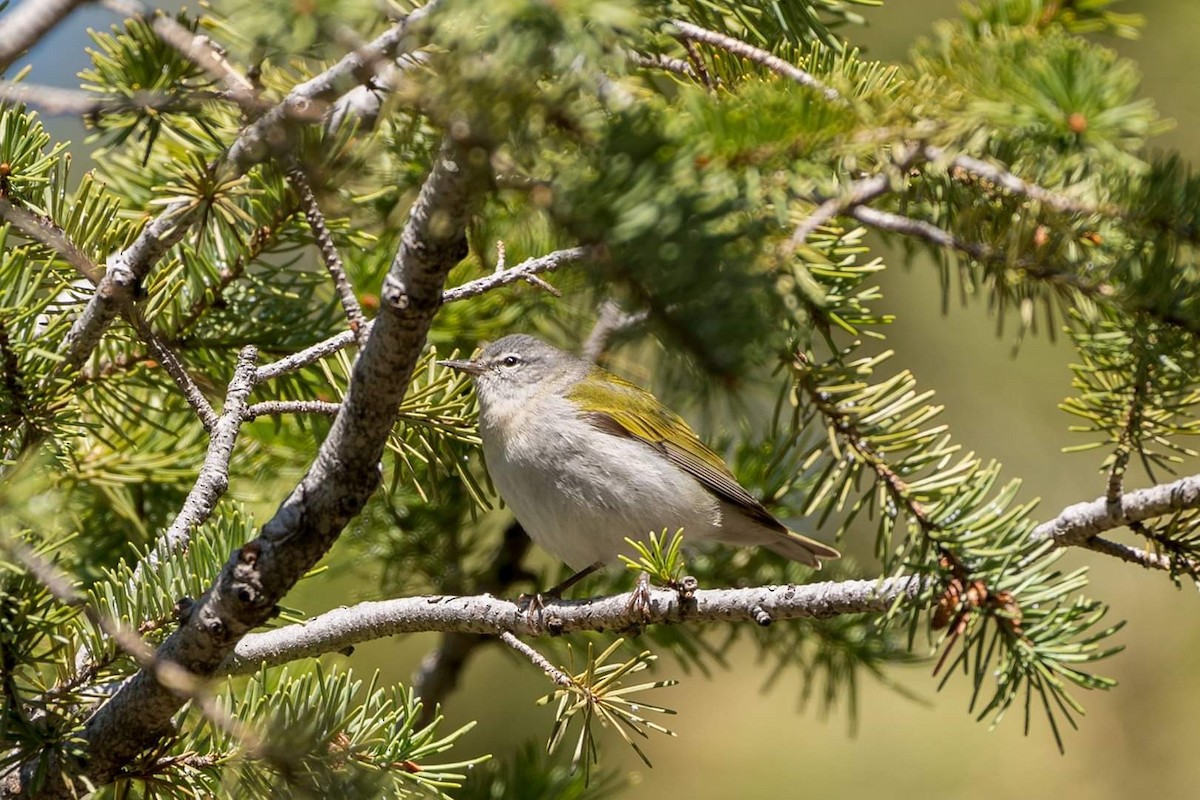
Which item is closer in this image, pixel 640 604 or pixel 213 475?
pixel 213 475

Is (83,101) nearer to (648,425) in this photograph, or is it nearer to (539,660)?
(539,660)

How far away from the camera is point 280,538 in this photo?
4.89 feet

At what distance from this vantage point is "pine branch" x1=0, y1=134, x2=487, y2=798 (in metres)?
1.29

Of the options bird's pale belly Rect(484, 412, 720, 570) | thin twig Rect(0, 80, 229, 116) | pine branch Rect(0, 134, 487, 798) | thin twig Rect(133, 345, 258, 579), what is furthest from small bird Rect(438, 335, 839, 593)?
thin twig Rect(0, 80, 229, 116)

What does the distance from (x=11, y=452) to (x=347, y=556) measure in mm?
1273

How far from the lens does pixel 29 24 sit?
1.31 m

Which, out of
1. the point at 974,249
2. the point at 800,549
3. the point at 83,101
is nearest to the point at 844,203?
the point at 974,249

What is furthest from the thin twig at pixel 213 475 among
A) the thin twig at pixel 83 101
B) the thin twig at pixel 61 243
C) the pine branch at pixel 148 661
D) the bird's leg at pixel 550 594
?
the bird's leg at pixel 550 594

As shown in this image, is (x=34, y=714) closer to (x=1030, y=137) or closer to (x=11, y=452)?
(x=11, y=452)

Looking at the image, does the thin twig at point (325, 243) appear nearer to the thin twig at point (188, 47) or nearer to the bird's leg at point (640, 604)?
the thin twig at point (188, 47)

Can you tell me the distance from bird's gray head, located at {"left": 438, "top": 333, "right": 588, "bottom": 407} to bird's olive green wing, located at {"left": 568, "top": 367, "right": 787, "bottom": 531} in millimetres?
76

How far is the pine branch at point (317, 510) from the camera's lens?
129 centimetres

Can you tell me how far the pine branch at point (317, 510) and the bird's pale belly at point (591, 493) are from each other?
123 centimetres

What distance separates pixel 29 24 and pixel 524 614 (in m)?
1.21
